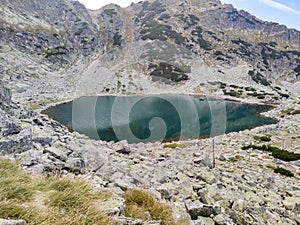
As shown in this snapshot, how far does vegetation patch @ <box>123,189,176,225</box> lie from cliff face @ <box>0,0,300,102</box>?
6503 cm

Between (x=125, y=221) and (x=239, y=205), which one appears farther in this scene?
(x=239, y=205)

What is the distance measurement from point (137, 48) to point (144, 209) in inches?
4780

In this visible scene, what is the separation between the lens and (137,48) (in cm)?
12238

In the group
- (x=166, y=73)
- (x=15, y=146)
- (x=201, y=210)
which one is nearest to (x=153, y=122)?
(x=15, y=146)

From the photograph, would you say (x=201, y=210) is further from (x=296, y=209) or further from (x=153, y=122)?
(x=153, y=122)

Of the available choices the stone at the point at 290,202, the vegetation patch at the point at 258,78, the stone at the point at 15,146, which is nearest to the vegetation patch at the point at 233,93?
the vegetation patch at the point at 258,78

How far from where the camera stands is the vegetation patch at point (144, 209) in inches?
208

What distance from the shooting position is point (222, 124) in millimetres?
44594

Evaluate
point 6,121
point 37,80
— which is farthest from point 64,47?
point 6,121

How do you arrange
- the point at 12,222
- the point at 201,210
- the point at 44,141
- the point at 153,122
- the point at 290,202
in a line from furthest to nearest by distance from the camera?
the point at 153,122
the point at 44,141
the point at 290,202
the point at 201,210
the point at 12,222

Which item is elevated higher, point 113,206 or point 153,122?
point 113,206

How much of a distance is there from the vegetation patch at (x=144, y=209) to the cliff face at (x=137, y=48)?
65.0 meters

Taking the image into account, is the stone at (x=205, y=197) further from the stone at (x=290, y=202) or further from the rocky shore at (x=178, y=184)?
the stone at (x=290, y=202)

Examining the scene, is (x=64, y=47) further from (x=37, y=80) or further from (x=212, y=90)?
(x=212, y=90)
